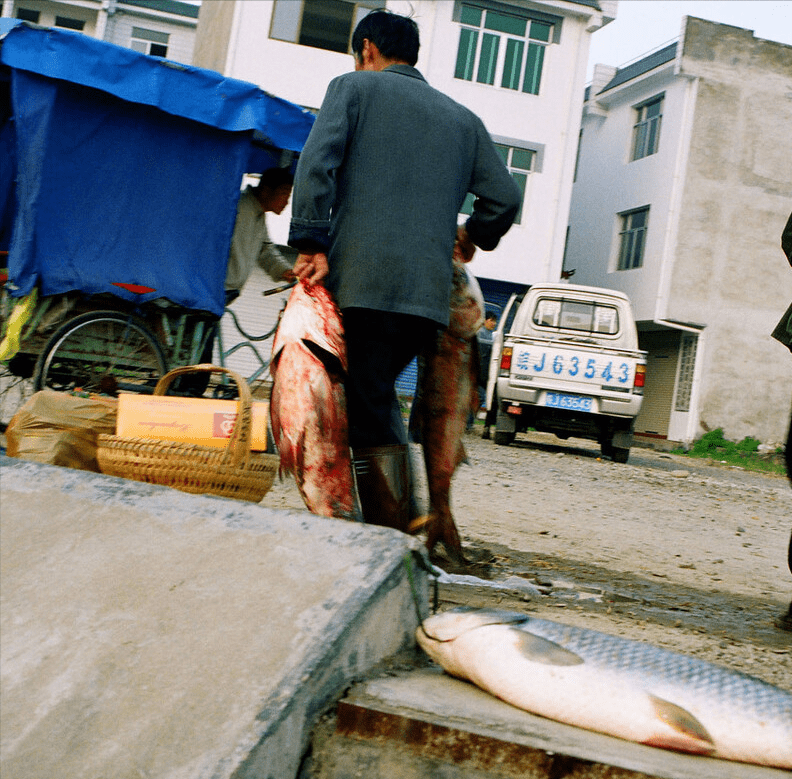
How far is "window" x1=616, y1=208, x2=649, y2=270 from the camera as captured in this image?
80.7 feet

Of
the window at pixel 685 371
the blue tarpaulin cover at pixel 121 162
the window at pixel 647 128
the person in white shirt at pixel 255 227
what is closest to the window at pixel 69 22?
the window at pixel 647 128

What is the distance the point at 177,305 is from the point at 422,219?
13.6 feet

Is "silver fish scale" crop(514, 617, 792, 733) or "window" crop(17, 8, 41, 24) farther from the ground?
"window" crop(17, 8, 41, 24)

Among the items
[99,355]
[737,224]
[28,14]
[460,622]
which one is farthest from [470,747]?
[28,14]

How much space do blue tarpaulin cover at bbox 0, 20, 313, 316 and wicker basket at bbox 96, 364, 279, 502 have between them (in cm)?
363

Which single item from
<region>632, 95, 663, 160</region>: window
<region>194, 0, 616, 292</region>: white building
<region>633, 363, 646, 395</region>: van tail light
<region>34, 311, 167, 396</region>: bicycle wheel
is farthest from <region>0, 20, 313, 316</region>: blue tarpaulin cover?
<region>632, 95, 663, 160</region>: window

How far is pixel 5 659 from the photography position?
75.9 inches

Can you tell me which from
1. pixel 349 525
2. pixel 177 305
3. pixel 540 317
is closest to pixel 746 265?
pixel 540 317

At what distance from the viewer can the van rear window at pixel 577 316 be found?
42.7ft

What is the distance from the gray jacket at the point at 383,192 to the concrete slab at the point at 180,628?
1.05 m

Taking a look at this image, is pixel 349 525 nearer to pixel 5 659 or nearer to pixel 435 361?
pixel 5 659

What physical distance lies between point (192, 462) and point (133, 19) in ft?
98.8

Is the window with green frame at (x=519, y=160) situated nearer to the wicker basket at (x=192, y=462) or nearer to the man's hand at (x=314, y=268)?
the wicker basket at (x=192, y=462)

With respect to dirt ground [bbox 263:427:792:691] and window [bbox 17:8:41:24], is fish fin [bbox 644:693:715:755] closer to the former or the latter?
dirt ground [bbox 263:427:792:691]
